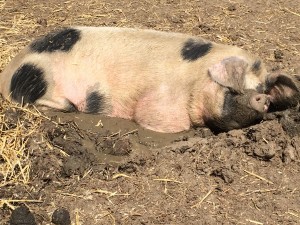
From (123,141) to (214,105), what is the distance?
0.70 m

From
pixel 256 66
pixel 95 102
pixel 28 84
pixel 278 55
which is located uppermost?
pixel 256 66

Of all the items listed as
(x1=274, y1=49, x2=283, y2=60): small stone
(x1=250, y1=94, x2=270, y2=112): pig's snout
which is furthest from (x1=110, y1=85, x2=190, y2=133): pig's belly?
(x1=274, y1=49, x2=283, y2=60): small stone

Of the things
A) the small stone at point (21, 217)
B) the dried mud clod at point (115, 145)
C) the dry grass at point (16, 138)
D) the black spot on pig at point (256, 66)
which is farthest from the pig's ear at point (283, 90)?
the small stone at point (21, 217)

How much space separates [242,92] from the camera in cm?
408

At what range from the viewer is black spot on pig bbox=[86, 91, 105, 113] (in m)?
4.45

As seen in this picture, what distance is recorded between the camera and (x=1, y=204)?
3.48 metres

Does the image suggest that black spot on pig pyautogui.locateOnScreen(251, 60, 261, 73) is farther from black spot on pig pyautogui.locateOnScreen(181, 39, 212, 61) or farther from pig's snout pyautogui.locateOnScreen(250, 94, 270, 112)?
black spot on pig pyautogui.locateOnScreen(181, 39, 212, 61)

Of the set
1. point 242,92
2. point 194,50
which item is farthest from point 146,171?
point 194,50

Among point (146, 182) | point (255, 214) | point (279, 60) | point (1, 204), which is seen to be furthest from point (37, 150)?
point (279, 60)

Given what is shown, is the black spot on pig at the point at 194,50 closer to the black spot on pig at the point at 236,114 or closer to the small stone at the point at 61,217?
the black spot on pig at the point at 236,114

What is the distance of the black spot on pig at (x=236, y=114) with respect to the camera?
4039mm

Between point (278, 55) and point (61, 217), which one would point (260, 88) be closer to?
point (278, 55)

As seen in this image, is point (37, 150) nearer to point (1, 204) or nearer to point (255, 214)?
point (1, 204)

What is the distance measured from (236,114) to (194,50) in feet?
2.04
